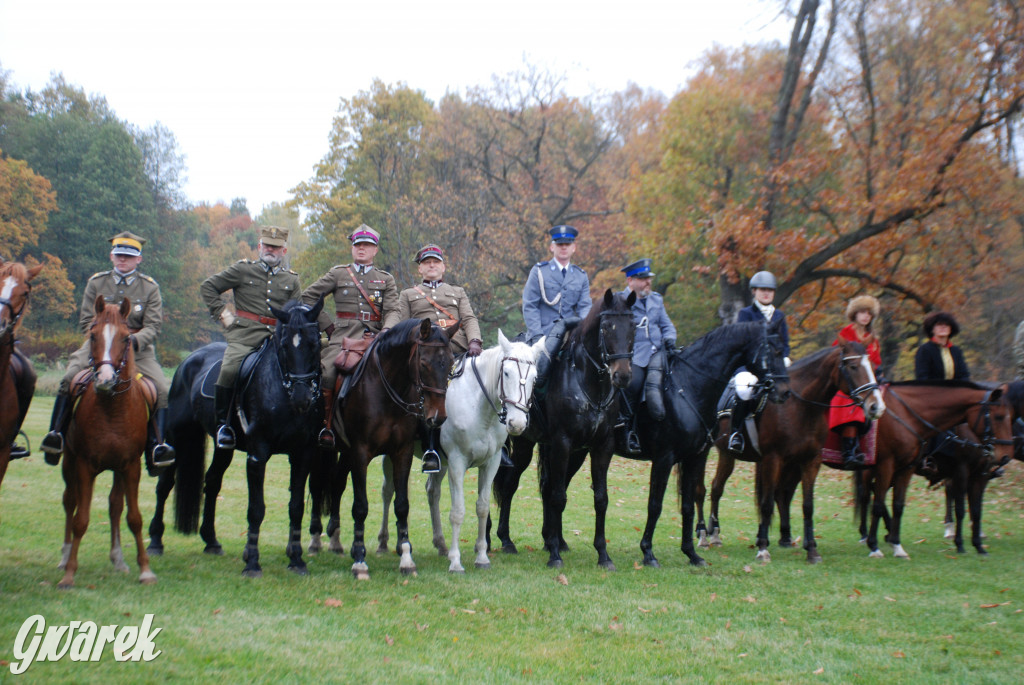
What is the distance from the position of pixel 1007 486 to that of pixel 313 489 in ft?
46.4

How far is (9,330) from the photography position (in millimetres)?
5938

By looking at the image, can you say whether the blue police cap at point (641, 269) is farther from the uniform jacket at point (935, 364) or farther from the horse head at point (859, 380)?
the uniform jacket at point (935, 364)

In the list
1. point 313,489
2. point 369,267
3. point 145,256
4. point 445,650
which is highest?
point 145,256

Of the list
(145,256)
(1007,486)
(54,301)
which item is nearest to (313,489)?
(1007,486)

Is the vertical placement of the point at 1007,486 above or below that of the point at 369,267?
below

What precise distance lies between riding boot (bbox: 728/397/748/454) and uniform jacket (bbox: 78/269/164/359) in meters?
6.60

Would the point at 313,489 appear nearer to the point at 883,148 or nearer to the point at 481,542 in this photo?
the point at 481,542

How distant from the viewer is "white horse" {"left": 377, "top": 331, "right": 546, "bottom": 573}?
7543 mm

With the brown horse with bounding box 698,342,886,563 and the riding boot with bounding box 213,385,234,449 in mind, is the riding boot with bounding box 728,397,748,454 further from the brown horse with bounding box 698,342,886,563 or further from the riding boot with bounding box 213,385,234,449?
the riding boot with bounding box 213,385,234,449

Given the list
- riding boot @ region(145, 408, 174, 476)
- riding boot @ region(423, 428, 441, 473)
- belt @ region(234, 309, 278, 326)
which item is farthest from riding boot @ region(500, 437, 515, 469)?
riding boot @ region(145, 408, 174, 476)

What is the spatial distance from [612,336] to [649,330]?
5.50ft

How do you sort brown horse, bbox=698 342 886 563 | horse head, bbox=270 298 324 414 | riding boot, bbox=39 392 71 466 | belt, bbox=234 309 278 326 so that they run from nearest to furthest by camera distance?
riding boot, bbox=39 392 71 466 < horse head, bbox=270 298 324 414 < belt, bbox=234 309 278 326 < brown horse, bbox=698 342 886 563

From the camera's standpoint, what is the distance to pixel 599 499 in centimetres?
825

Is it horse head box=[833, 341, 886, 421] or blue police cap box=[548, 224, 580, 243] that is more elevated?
blue police cap box=[548, 224, 580, 243]
